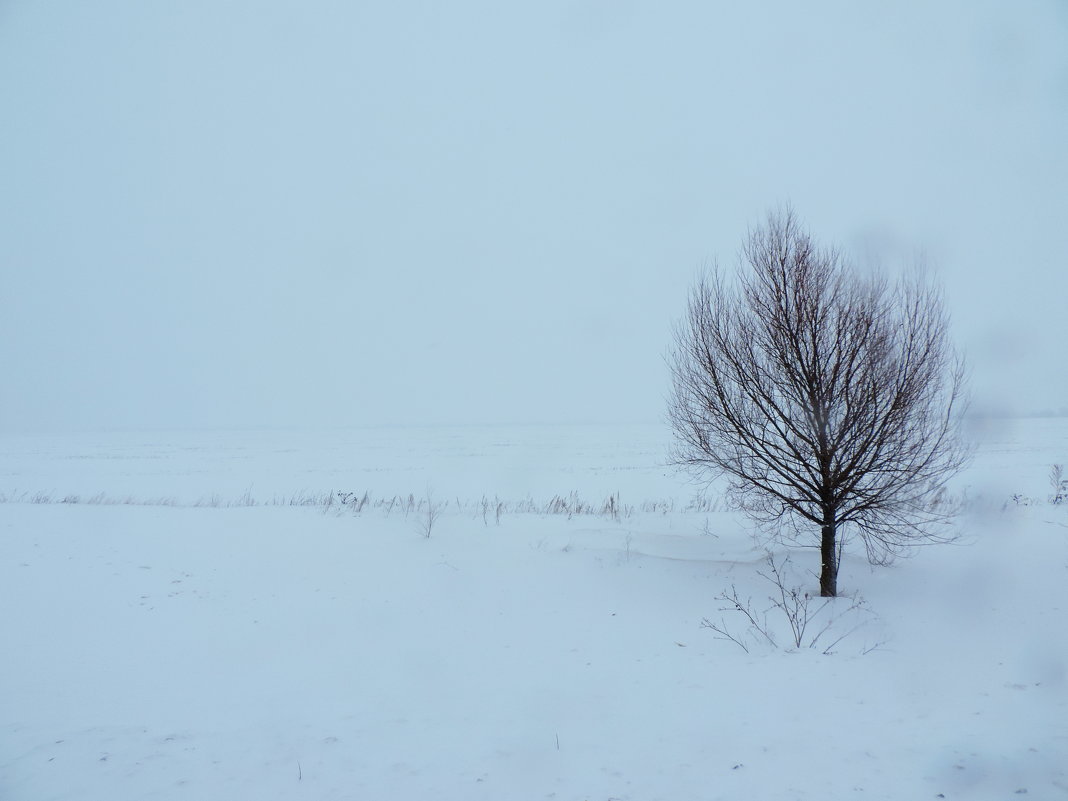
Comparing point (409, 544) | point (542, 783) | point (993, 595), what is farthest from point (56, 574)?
point (993, 595)

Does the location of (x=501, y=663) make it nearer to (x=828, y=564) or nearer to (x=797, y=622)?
(x=797, y=622)

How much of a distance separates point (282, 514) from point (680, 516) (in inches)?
352

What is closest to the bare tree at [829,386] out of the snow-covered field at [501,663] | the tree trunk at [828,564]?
the tree trunk at [828,564]

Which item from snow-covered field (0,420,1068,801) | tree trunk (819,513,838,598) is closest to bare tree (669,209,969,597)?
tree trunk (819,513,838,598)

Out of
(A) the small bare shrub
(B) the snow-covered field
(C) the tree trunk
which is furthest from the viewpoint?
(C) the tree trunk

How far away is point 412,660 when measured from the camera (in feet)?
22.6

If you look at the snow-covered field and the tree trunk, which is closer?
the snow-covered field

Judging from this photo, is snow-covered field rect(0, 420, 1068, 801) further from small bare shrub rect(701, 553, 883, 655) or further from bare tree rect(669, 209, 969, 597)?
bare tree rect(669, 209, 969, 597)

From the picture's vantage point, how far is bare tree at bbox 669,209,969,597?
8.16 metres

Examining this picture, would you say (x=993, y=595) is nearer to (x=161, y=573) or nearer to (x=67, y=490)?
(x=161, y=573)

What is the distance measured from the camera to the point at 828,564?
8.72 meters

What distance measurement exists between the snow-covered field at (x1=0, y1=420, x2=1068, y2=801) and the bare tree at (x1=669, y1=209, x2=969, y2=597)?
5.57 ft

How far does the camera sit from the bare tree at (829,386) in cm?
816

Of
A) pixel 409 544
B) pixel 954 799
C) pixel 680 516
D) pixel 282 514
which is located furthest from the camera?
pixel 680 516
